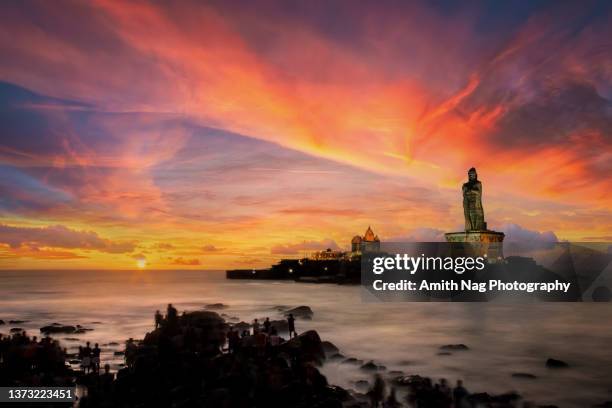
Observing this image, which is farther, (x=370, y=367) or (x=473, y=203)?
(x=473, y=203)

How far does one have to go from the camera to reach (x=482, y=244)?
151750mm

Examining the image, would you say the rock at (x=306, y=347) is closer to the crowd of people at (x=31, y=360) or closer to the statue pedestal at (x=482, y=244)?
the crowd of people at (x=31, y=360)

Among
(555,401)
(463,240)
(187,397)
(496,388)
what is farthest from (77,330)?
(463,240)

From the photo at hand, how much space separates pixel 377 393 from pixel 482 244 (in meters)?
139

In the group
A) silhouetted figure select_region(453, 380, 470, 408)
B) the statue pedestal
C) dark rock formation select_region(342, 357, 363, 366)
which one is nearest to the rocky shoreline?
silhouetted figure select_region(453, 380, 470, 408)

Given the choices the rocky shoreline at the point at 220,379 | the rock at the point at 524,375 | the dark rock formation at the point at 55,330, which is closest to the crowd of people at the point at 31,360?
the rocky shoreline at the point at 220,379

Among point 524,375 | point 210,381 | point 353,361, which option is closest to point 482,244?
point 524,375

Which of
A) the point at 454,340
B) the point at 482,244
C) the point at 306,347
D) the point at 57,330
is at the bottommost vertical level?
the point at 454,340

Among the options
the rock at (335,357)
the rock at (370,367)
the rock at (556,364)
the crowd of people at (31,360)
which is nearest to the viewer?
the crowd of people at (31,360)

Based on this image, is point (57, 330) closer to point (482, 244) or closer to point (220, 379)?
point (220, 379)

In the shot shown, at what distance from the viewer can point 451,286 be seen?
11288cm

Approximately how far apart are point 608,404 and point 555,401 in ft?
8.16

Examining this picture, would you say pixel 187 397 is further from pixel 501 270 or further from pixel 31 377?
pixel 501 270

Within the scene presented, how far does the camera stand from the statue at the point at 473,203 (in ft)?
506
